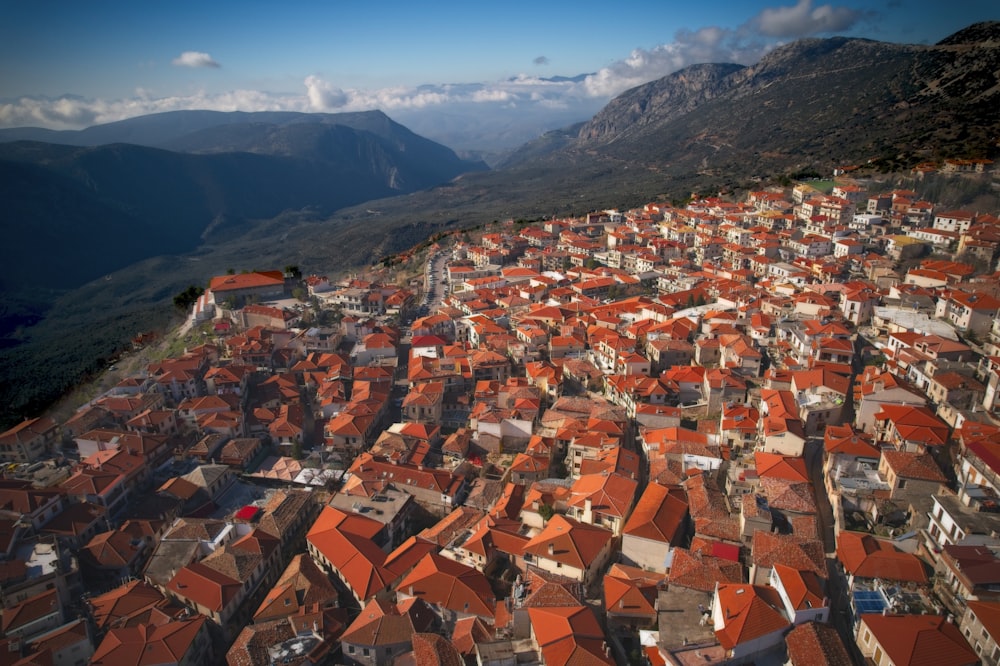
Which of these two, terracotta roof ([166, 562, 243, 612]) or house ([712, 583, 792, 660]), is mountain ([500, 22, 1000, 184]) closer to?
house ([712, 583, 792, 660])

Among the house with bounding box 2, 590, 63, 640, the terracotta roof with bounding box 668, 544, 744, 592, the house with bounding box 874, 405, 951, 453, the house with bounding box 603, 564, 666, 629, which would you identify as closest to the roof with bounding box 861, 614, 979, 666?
the terracotta roof with bounding box 668, 544, 744, 592

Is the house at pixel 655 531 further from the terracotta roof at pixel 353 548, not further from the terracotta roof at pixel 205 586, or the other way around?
the terracotta roof at pixel 205 586

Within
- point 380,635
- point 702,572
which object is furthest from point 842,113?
point 380,635

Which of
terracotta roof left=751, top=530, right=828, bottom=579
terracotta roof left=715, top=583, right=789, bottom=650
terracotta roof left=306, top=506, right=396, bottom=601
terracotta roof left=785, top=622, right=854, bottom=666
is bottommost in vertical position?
terracotta roof left=306, top=506, right=396, bottom=601

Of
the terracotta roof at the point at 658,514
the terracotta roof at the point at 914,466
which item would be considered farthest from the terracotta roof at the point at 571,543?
the terracotta roof at the point at 914,466

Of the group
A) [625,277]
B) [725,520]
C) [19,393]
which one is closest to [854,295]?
[625,277]

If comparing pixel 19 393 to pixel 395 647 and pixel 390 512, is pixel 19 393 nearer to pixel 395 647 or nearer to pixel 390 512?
pixel 390 512
